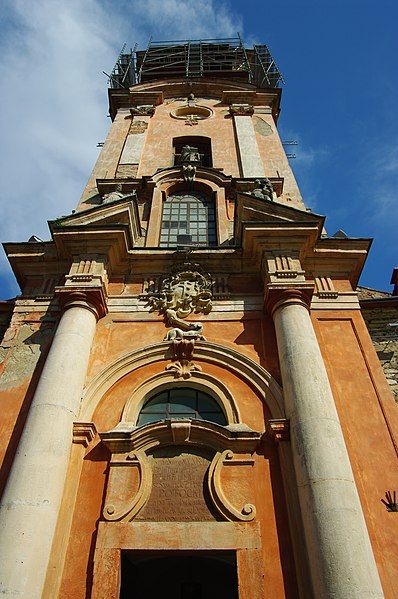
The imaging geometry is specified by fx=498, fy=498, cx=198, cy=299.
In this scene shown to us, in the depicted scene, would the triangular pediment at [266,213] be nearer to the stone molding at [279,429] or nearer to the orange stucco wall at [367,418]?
the orange stucco wall at [367,418]

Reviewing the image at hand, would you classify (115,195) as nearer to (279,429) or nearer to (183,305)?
(183,305)

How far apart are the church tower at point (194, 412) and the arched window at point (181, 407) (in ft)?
0.09

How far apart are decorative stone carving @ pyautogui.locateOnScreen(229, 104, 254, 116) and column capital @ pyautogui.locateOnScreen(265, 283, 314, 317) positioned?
11.3 m

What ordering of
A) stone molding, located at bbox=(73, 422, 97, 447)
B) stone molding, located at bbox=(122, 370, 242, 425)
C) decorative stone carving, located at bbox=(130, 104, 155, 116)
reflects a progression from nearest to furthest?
stone molding, located at bbox=(73, 422, 97, 447) < stone molding, located at bbox=(122, 370, 242, 425) < decorative stone carving, located at bbox=(130, 104, 155, 116)

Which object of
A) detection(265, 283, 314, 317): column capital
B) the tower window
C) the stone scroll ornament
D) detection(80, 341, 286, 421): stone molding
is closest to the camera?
detection(80, 341, 286, 421): stone molding

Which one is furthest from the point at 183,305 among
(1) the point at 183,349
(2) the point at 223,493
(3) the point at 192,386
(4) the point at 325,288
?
(2) the point at 223,493

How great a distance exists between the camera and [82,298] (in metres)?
9.66

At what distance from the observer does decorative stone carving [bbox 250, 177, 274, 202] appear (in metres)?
12.6

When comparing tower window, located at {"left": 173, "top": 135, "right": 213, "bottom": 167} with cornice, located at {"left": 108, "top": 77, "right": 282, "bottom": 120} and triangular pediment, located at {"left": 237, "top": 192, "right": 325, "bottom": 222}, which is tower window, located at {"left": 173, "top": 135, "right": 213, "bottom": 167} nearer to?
cornice, located at {"left": 108, "top": 77, "right": 282, "bottom": 120}

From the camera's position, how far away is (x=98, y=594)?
247 inches

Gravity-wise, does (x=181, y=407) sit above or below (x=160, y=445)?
above

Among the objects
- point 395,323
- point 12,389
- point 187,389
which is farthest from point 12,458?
point 395,323

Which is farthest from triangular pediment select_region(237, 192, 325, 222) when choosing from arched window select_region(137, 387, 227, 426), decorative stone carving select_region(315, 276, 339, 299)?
arched window select_region(137, 387, 227, 426)

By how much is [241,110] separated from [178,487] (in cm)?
1527
